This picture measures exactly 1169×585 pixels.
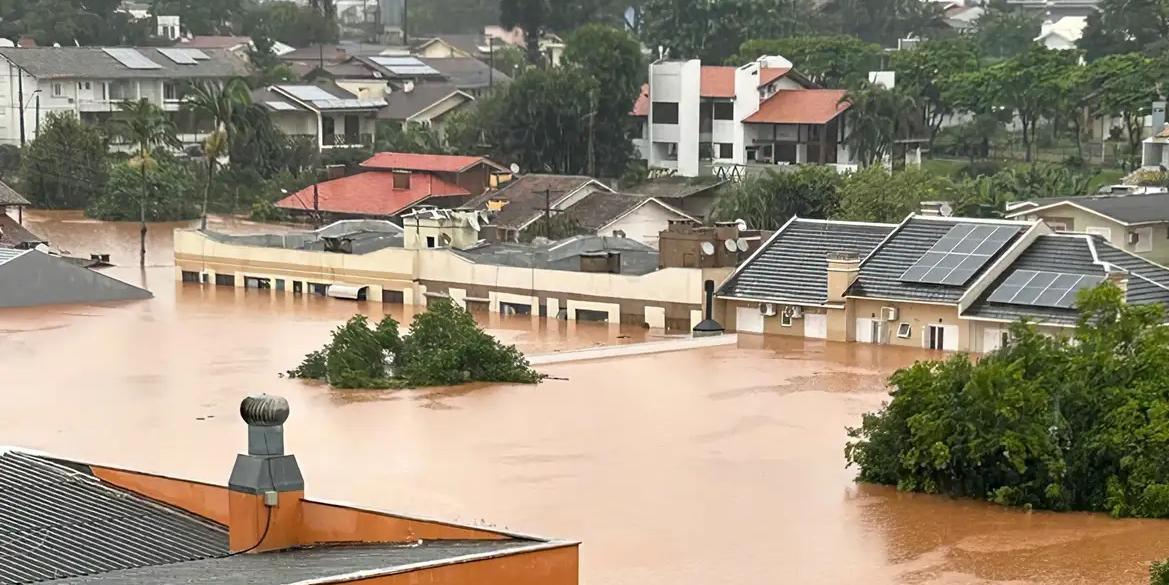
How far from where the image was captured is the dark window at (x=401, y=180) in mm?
60875

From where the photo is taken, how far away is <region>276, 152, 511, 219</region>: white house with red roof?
195ft

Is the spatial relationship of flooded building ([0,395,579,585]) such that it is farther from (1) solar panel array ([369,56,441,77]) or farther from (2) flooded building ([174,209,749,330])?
(1) solar panel array ([369,56,441,77])

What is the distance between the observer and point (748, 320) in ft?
133

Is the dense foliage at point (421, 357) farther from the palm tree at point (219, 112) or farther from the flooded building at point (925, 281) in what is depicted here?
the palm tree at point (219, 112)

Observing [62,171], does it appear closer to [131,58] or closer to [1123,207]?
[131,58]

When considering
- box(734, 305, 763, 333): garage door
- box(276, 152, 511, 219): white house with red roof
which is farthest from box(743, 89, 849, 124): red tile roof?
box(734, 305, 763, 333): garage door

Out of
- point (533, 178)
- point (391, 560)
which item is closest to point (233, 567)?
point (391, 560)

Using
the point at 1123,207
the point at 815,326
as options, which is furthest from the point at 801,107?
the point at 815,326

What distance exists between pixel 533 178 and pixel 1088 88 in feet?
61.5

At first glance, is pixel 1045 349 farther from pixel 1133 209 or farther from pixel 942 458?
pixel 1133 209

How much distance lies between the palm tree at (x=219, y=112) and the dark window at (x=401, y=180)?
4468 mm

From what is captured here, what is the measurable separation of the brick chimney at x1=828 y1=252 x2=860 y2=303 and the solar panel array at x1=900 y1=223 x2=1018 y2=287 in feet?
2.84

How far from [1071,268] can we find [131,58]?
4506 cm

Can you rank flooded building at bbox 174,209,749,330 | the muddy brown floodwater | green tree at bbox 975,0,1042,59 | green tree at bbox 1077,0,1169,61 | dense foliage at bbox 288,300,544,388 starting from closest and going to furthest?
the muddy brown floodwater < dense foliage at bbox 288,300,544,388 < flooded building at bbox 174,209,749,330 < green tree at bbox 1077,0,1169,61 < green tree at bbox 975,0,1042,59
